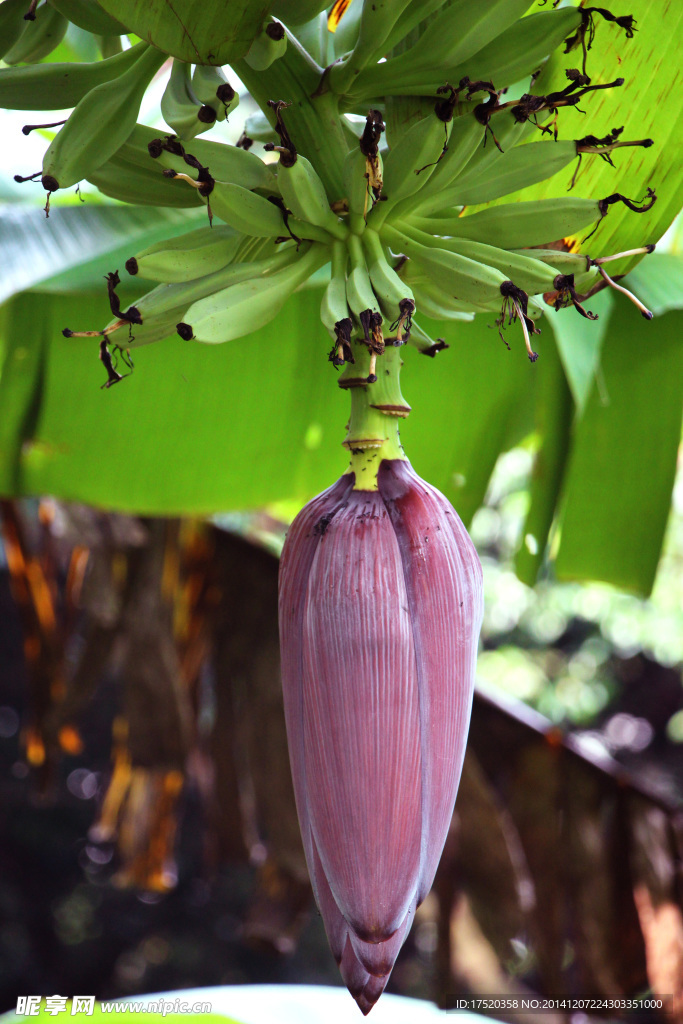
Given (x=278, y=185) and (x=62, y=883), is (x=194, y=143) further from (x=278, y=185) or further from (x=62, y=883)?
(x=62, y=883)

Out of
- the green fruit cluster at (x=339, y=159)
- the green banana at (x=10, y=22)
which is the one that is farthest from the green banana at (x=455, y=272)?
the green banana at (x=10, y=22)

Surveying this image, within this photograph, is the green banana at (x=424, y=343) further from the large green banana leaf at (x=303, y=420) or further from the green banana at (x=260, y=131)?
the large green banana leaf at (x=303, y=420)

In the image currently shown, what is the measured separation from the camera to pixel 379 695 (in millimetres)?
304

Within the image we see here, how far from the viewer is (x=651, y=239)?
457 millimetres

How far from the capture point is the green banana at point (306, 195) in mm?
318

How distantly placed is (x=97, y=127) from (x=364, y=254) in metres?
0.13

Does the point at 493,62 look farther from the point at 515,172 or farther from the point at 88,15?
the point at 88,15

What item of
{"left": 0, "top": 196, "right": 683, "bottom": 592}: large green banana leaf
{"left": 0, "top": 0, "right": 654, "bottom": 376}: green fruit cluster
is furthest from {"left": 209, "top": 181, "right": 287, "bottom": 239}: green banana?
{"left": 0, "top": 196, "right": 683, "bottom": 592}: large green banana leaf

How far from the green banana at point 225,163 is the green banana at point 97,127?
17 millimetres

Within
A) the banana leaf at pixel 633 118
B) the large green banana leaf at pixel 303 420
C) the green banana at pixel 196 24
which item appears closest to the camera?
the green banana at pixel 196 24

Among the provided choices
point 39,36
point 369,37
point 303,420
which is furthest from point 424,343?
point 303,420

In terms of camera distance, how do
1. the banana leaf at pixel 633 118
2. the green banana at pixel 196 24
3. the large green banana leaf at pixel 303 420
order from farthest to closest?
the large green banana leaf at pixel 303 420, the banana leaf at pixel 633 118, the green banana at pixel 196 24

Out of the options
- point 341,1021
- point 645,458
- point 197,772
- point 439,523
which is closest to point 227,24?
point 439,523

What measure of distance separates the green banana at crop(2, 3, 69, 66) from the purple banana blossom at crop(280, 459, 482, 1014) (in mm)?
286
